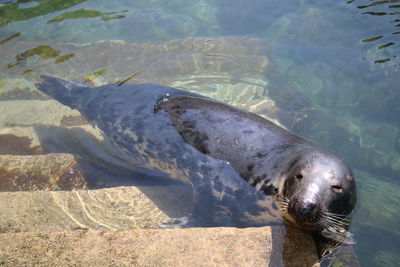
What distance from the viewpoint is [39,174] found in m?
3.38

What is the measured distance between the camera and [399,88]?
193 inches

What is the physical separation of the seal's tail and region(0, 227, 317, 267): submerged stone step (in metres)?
2.82

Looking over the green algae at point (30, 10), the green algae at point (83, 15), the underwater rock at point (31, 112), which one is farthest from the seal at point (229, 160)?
the green algae at point (30, 10)

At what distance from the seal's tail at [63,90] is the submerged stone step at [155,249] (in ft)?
9.26

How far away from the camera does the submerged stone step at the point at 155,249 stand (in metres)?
A: 2.04

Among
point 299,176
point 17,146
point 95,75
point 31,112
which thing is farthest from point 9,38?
point 299,176

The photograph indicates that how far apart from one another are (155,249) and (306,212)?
106 centimetres

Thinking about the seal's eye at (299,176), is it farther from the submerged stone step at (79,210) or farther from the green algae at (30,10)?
the green algae at (30,10)

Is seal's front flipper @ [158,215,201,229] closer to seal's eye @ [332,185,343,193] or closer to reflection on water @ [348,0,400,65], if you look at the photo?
seal's eye @ [332,185,343,193]

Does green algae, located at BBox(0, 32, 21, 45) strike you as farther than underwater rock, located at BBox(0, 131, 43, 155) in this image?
Yes

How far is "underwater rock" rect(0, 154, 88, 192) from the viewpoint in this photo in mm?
3294

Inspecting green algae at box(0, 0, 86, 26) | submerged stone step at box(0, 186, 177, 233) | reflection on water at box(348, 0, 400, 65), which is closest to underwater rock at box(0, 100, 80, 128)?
submerged stone step at box(0, 186, 177, 233)

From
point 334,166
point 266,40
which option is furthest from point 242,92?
point 334,166

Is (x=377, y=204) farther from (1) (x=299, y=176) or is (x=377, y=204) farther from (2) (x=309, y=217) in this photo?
(2) (x=309, y=217)
